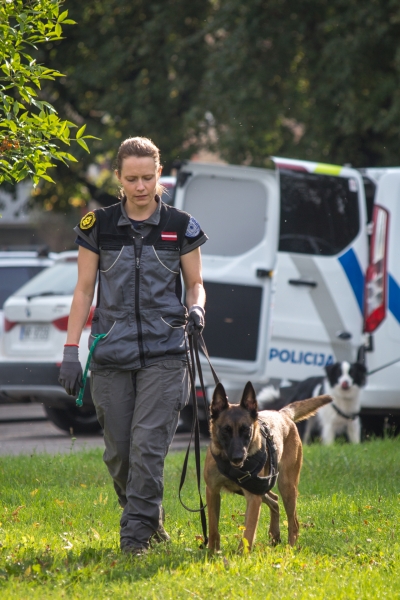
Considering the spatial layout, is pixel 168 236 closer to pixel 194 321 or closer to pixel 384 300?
pixel 194 321

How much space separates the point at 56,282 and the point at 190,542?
5.76 meters

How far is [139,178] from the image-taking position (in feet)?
15.1

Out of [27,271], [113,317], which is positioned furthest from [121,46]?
[113,317]

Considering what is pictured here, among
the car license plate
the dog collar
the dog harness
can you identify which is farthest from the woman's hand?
the car license plate

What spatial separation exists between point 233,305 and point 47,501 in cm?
346

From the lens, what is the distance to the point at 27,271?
508 inches

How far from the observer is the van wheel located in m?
10.8

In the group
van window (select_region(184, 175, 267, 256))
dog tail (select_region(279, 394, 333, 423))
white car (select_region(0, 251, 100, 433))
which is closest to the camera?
dog tail (select_region(279, 394, 333, 423))

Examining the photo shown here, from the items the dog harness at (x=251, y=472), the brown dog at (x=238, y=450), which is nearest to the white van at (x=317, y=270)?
the brown dog at (x=238, y=450)

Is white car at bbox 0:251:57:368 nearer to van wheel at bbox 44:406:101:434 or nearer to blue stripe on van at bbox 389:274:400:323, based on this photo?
van wheel at bbox 44:406:101:434

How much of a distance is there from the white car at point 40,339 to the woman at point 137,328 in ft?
16.1

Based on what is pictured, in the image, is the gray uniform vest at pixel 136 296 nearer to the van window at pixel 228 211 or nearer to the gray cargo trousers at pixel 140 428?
the gray cargo trousers at pixel 140 428

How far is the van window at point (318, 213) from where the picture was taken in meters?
8.85

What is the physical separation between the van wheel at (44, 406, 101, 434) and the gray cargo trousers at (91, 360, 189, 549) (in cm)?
614
